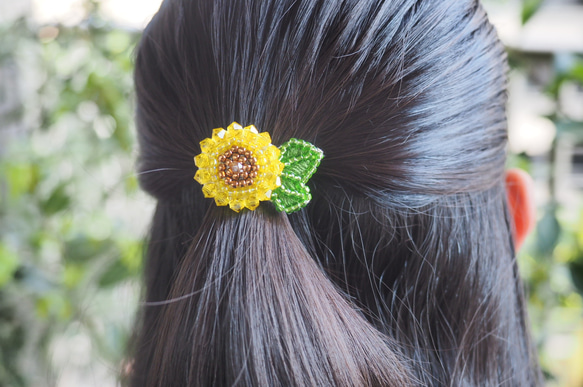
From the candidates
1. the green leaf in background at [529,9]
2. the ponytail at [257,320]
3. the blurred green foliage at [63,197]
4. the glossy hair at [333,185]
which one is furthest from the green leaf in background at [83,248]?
the green leaf in background at [529,9]

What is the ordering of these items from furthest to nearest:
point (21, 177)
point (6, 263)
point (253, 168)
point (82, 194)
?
point (82, 194), point (21, 177), point (6, 263), point (253, 168)

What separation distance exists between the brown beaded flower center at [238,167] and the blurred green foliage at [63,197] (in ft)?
2.08

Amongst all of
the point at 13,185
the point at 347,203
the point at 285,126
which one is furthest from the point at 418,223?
the point at 13,185

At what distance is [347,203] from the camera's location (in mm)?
454

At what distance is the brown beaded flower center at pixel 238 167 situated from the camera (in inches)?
14.1

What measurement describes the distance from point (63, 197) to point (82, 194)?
0.13 m

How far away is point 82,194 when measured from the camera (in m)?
1.10

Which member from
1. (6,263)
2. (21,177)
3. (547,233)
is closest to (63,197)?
(21,177)

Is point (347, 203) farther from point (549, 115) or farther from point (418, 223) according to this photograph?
point (549, 115)

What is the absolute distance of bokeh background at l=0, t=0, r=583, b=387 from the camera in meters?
0.97

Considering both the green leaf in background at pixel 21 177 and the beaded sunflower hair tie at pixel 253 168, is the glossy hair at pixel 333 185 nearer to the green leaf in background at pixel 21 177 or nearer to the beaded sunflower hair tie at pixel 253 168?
the beaded sunflower hair tie at pixel 253 168

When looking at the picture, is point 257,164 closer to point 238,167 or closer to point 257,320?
point 238,167

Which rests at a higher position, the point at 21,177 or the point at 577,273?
the point at 21,177

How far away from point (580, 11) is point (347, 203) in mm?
1604
